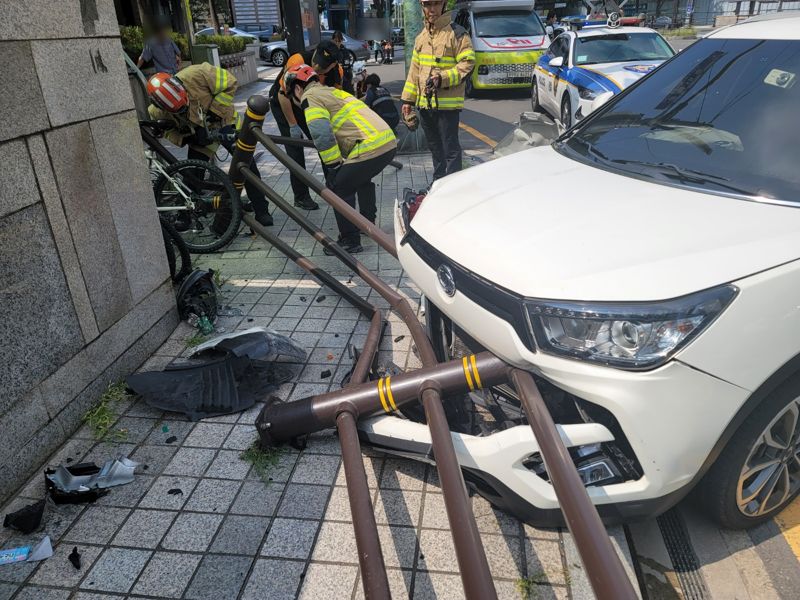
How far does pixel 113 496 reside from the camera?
293 cm

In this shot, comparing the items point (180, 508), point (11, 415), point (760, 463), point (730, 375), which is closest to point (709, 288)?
point (730, 375)

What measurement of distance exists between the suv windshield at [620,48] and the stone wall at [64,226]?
8.34 metres

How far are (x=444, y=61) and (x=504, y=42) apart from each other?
9.03 meters

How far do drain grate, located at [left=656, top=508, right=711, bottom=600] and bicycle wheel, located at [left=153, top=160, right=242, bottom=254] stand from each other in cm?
450

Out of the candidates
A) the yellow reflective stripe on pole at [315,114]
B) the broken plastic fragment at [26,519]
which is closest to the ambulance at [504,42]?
the yellow reflective stripe on pole at [315,114]

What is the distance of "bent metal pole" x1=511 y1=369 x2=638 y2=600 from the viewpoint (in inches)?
64.7

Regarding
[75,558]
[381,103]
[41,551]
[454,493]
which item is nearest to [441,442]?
[454,493]

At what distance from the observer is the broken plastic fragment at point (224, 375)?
11.6 feet

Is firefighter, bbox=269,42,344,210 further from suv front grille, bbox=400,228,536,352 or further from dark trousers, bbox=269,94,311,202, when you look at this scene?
suv front grille, bbox=400,228,536,352

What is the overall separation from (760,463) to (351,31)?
41868mm

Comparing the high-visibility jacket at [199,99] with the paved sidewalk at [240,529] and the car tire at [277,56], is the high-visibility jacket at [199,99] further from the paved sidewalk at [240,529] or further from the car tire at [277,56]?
the car tire at [277,56]

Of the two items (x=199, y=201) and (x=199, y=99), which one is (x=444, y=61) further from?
(x=199, y=201)

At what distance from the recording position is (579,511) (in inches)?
72.9

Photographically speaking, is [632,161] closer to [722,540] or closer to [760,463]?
[760,463]
